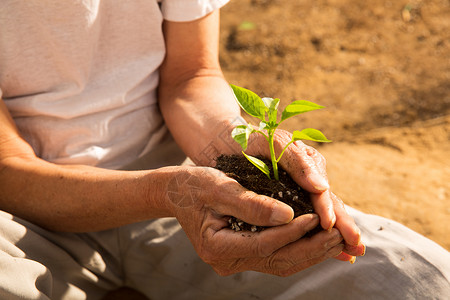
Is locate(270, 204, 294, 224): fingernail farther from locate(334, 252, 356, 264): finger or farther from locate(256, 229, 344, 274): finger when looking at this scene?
locate(334, 252, 356, 264): finger

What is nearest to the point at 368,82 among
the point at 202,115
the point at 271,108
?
the point at 202,115

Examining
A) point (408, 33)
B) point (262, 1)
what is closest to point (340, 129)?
point (408, 33)

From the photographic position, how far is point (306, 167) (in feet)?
4.12

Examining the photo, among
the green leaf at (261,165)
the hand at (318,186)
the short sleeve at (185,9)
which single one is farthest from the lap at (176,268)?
the short sleeve at (185,9)

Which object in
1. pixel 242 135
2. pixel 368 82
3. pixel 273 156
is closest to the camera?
pixel 242 135

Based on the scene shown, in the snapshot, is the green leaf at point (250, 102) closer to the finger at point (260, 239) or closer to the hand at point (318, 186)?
the hand at point (318, 186)

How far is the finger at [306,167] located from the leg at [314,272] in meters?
0.27

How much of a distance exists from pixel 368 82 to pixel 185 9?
211cm

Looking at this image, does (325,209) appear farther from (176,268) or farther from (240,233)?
(176,268)

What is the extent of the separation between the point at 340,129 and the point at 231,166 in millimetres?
1856

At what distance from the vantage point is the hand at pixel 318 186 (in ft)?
3.87

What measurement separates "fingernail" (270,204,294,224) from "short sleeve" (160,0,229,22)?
0.74 meters

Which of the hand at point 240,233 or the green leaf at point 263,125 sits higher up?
the green leaf at point 263,125

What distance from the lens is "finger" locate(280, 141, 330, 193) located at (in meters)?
1.23
